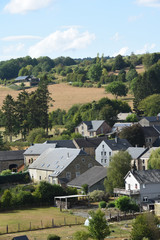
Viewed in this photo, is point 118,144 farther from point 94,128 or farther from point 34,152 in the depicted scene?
point 94,128

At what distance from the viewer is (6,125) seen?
425 feet

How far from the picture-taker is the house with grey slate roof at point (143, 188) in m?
68.6

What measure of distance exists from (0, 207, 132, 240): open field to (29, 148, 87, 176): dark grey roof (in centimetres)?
1385

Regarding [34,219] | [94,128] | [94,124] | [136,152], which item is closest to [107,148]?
[136,152]

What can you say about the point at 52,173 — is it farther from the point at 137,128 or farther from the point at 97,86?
the point at 97,86

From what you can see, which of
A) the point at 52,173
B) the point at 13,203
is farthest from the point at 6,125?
the point at 13,203

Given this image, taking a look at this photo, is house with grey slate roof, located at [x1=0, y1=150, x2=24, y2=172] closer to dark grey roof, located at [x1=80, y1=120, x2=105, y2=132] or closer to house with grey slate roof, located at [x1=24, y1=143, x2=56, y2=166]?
house with grey slate roof, located at [x1=24, y1=143, x2=56, y2=166]

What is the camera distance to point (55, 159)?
3406 inches

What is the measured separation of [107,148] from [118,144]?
2.42 meters

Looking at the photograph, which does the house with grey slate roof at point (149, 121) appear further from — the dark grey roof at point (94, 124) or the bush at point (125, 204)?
the bush at point (125, 204)

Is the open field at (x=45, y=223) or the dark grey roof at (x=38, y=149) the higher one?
the dark grey roof at (x=38, y=149)

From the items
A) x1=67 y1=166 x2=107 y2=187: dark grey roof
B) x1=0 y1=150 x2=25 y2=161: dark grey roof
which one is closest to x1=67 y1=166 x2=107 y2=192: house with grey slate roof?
x1=67 y1=166 x2=107 y2=187: dark grey roof

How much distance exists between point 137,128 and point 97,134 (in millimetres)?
17402

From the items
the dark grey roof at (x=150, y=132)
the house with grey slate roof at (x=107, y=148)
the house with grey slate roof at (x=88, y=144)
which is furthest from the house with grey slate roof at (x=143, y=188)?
the dark grey roof at (x=150, y=132)
